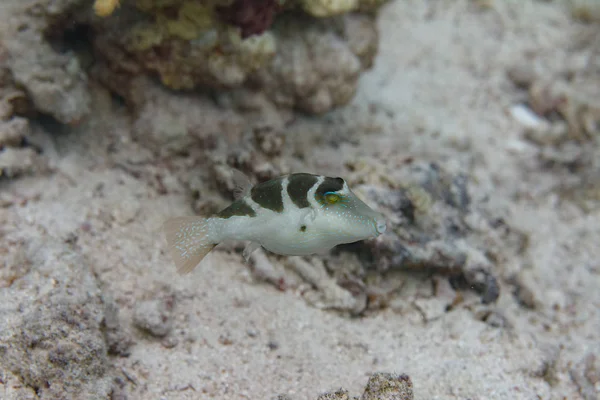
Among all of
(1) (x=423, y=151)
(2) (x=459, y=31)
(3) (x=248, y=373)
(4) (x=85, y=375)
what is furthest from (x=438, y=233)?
(2) (x=459, y=31)

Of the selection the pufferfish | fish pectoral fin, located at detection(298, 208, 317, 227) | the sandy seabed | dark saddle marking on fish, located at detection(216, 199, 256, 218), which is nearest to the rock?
the sandy seabed

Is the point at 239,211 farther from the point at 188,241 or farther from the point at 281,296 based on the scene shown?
the point at 281,296

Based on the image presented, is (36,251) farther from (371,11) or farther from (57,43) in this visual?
(371,11)

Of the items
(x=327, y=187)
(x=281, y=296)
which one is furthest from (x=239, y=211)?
(x=281, y=296)

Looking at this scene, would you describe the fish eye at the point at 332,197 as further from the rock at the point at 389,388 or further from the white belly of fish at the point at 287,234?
the rock at the point at 389,388

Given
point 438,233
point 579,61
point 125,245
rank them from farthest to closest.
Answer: point 579,61 → point 438,233 → point 125,245

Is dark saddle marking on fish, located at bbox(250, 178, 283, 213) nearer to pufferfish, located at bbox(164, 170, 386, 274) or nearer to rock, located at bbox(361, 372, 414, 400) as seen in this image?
pufferfish, located at bbox(164, 170, 386, 274)

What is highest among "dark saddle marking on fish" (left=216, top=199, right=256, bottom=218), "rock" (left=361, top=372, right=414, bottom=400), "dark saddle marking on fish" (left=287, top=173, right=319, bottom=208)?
"dark saddle marking on fish" (left=287, top=173, right=319, bottom=208)
